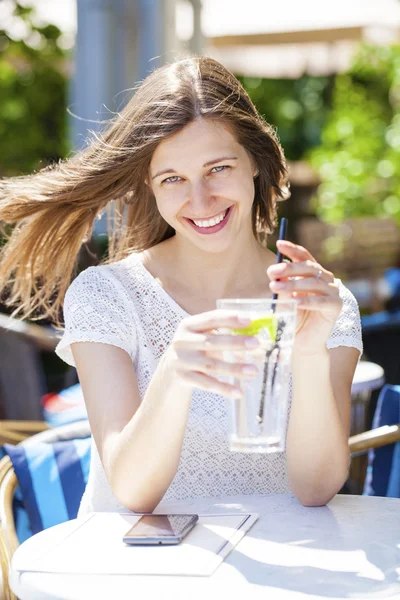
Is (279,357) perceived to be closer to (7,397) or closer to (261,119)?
(261,119)

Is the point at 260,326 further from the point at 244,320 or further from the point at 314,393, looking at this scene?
the point at 314,393

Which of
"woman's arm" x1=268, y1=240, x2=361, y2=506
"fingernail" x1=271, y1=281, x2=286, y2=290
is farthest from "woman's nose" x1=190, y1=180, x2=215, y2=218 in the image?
"fingernail" x1=271, y1=281, x2=286, y2=290

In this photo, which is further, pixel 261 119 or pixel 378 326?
pixel 378 326

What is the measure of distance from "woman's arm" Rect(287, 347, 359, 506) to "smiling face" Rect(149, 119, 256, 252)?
381mm

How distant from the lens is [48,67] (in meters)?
7.95

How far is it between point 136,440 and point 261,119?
0.92 meters

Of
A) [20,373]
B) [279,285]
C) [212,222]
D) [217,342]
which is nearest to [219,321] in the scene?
[217,342]

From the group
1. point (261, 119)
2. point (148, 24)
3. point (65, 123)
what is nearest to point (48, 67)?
point (65, 123)

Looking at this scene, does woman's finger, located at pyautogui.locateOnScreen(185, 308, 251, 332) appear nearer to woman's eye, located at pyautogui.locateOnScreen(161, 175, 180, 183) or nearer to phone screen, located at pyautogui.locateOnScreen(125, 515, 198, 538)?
phone screen, located at pyautogui.locateOnScreen(125, 515, 198, 538)

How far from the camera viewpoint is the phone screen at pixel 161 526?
1489 mm

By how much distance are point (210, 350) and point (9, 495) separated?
0.99 m

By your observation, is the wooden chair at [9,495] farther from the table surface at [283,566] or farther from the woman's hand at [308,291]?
the woman's hand at [308,291]

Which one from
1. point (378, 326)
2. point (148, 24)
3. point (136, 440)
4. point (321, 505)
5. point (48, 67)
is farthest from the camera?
point (48, 67)

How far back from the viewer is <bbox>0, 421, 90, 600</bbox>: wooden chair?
6.04 feet
